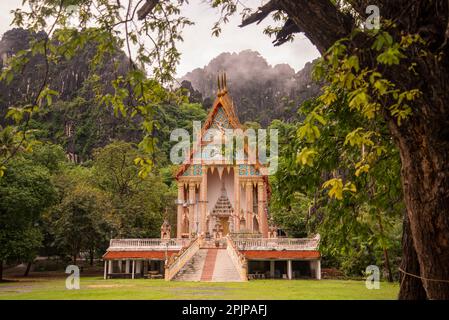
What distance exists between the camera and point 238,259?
25031 millimetres

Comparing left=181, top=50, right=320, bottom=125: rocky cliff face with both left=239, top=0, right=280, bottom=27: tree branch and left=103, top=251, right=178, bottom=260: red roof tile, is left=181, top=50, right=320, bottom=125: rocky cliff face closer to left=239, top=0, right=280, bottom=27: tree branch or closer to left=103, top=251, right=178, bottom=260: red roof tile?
left=103, top=251, right=178, bottom=260: red roof tile

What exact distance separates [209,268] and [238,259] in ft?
5.41

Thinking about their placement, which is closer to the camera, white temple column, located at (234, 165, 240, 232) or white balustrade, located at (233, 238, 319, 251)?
white balustrade, located at (233, 238, 319, 251)

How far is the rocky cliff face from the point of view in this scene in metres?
108

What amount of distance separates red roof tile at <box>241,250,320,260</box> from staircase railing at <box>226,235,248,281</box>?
3.45 feet

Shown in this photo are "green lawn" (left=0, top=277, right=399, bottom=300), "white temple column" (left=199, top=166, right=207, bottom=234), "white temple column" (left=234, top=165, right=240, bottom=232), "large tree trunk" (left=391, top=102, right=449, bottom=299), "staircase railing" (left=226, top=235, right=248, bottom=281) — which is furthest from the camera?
"white temple column" (left=199, top=166, right=207, bottom=234)

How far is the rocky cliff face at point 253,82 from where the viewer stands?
108 m

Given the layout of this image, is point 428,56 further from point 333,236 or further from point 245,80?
point 245,80

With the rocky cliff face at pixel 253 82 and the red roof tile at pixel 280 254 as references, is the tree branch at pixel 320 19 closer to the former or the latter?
the red roof tile at pixel 280 254

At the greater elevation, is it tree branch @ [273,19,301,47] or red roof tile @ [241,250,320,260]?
tree branch @ [273,19,301,47]

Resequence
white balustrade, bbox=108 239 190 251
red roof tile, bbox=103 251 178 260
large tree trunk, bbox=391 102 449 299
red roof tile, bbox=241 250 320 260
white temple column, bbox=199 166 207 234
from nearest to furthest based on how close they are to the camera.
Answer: large tree trunk, bbox=391 102 449 299 → red roof tile, bbox=241 250 320 260 → red roof tile, bbox=103 251 178 260 → white balustrade, bbox=108 239 190 251 → white temple column, bbox=199 166 207 234

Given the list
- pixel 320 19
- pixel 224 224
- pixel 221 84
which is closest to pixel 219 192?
pixel 224 224

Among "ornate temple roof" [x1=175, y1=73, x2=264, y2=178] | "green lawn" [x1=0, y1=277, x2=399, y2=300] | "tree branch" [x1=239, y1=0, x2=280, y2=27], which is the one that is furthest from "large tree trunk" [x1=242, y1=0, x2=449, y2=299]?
"ornate temple roof" [x1=175, y1=73, x2=264, y2=178]

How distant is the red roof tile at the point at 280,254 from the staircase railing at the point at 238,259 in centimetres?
105
